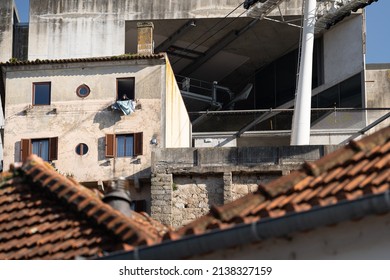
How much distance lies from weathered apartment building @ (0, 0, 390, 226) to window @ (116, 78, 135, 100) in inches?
3.9

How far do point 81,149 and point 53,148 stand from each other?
3.02 ft

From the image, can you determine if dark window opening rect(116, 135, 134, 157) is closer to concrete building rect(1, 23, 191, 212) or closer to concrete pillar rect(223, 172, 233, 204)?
concrete building rect(1, 23, 191, 212)

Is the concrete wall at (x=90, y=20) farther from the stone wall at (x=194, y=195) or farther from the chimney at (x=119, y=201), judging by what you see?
the chimney at (x=119, y=201)

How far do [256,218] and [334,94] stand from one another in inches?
1718

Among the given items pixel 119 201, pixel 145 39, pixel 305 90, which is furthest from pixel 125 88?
pixel 119 201

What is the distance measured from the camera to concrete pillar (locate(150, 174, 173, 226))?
39.5 metres

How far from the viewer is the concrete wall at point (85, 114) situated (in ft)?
137

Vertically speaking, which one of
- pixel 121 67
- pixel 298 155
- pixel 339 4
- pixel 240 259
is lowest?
pixel 240 259

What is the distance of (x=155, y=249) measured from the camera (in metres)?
9.99

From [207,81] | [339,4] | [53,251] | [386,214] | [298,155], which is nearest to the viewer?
[386,214]

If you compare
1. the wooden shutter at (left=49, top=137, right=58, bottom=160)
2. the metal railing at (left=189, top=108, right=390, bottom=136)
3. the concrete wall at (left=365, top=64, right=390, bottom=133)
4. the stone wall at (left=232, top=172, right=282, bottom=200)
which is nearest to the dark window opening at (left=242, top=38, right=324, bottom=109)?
the concrete wall at (left=365, top=64, right=390, bottom=133)

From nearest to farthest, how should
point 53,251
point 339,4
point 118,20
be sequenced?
point 53,251
point 339,4
point 118,20

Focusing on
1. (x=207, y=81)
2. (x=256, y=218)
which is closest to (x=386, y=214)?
(x=256, y=218)

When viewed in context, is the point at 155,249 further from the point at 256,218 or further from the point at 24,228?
the point at 24,228
